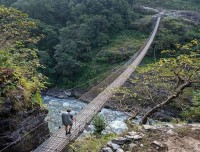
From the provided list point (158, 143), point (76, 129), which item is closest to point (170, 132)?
point (158, 143)

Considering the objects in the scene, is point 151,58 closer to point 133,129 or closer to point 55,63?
point 55,63

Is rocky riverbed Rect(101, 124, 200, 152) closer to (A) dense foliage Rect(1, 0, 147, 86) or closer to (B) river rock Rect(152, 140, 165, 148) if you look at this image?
(B) river rock Rect(152, 140, 165, 148)

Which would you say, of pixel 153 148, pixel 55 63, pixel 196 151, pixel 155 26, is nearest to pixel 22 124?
pixel 153 148

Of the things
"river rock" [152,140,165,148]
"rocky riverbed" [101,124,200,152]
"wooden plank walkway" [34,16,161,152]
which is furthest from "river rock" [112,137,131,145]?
"wooden plank walkway" [34,16,161,152]

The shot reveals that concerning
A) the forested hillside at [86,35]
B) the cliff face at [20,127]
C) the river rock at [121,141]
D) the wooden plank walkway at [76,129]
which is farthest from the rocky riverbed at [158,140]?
the forested hillside at [86,35]

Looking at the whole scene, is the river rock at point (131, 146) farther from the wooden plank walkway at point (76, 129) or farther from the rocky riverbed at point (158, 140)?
the wooden plank walkway at point (76, 129)

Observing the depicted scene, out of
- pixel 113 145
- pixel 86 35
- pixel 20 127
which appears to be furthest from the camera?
pixel 86 35

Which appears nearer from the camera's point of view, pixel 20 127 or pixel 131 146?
pixel 131 146

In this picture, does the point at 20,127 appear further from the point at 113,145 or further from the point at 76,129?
the point at 113,145
